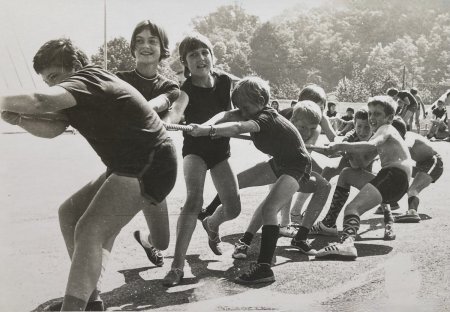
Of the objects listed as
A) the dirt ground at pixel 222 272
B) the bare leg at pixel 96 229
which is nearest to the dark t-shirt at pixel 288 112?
the dirt ground at pixel 222 272

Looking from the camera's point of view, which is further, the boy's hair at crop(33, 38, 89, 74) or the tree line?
Answer: the tree line

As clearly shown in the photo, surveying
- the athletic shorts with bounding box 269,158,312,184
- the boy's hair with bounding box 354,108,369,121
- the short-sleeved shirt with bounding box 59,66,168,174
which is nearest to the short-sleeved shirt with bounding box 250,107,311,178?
the athletic shorts with bounding box 269,158,312,184

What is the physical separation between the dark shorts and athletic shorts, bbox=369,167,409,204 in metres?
1.17

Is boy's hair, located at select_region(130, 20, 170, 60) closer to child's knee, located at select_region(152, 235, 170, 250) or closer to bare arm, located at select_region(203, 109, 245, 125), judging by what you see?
bare arm, located at select_region(203, 109, 245, 125)

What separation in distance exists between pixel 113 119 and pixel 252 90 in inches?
47.0

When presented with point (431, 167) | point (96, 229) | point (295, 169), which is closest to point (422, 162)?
point (431, 167)

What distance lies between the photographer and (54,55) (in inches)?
Answer: 92.7

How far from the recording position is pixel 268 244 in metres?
3.25

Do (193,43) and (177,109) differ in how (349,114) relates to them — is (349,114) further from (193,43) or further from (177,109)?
(177,109)

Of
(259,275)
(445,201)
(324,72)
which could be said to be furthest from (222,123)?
(445,201)

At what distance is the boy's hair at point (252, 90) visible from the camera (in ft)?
10.9

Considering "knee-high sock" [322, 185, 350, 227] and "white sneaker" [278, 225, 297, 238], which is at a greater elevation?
"knee-high sock" [322, 185, 350, 227]

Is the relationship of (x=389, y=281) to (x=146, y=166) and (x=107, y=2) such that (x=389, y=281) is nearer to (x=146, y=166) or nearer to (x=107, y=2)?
(x=146, y=166)

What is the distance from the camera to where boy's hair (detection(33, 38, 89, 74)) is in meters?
2.36
